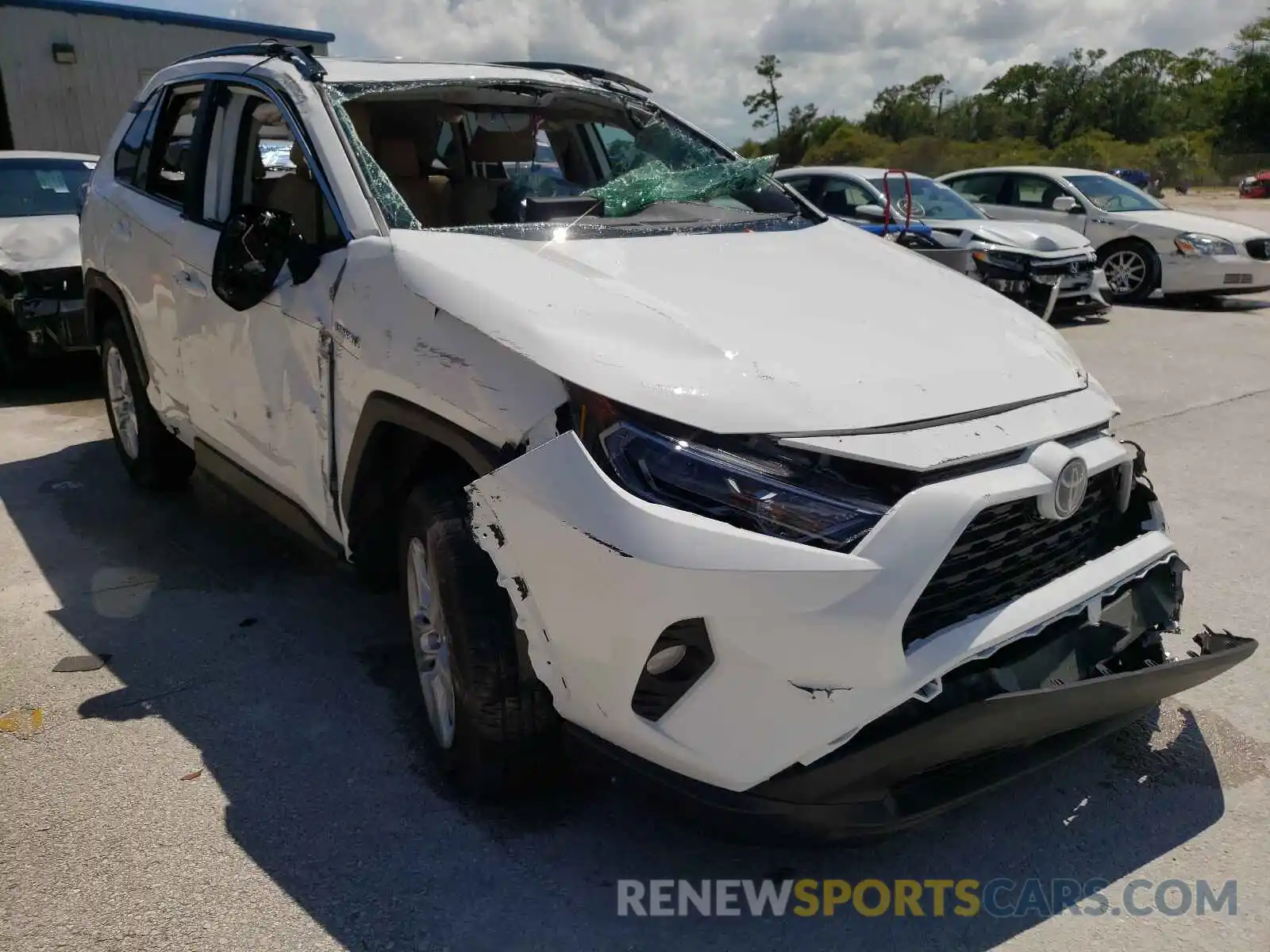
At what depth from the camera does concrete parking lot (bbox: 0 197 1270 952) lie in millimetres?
2498

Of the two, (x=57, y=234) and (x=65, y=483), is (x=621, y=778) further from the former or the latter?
(x=57, y=234)

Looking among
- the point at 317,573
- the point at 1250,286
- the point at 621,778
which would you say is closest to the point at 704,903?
the point at 621,778

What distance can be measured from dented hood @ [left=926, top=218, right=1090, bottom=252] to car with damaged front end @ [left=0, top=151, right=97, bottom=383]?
7648 mm

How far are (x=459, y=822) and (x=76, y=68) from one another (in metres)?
17.6

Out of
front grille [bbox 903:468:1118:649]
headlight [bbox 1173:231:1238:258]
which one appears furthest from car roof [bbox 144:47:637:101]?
headlight [bbox 1173:231:1238:258]

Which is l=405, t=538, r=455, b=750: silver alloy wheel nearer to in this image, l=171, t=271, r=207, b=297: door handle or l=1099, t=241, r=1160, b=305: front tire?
l=171, t=271, r=207, b=297: door handle

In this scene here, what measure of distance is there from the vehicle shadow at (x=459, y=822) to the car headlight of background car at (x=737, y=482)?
2.31ft

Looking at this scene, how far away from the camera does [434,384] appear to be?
8.66ft

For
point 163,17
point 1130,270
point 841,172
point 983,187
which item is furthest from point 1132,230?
point 163,17

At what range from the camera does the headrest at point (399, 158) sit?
11.9 feet

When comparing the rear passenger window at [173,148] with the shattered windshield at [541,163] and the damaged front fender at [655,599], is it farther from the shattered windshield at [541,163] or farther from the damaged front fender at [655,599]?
Result: the damaged front fender at [655,599]

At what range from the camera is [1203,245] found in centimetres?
1191

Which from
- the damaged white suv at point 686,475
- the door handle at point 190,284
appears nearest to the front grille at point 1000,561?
the damaged white suv at point 686,475

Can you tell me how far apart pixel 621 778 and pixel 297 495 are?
168 cm
